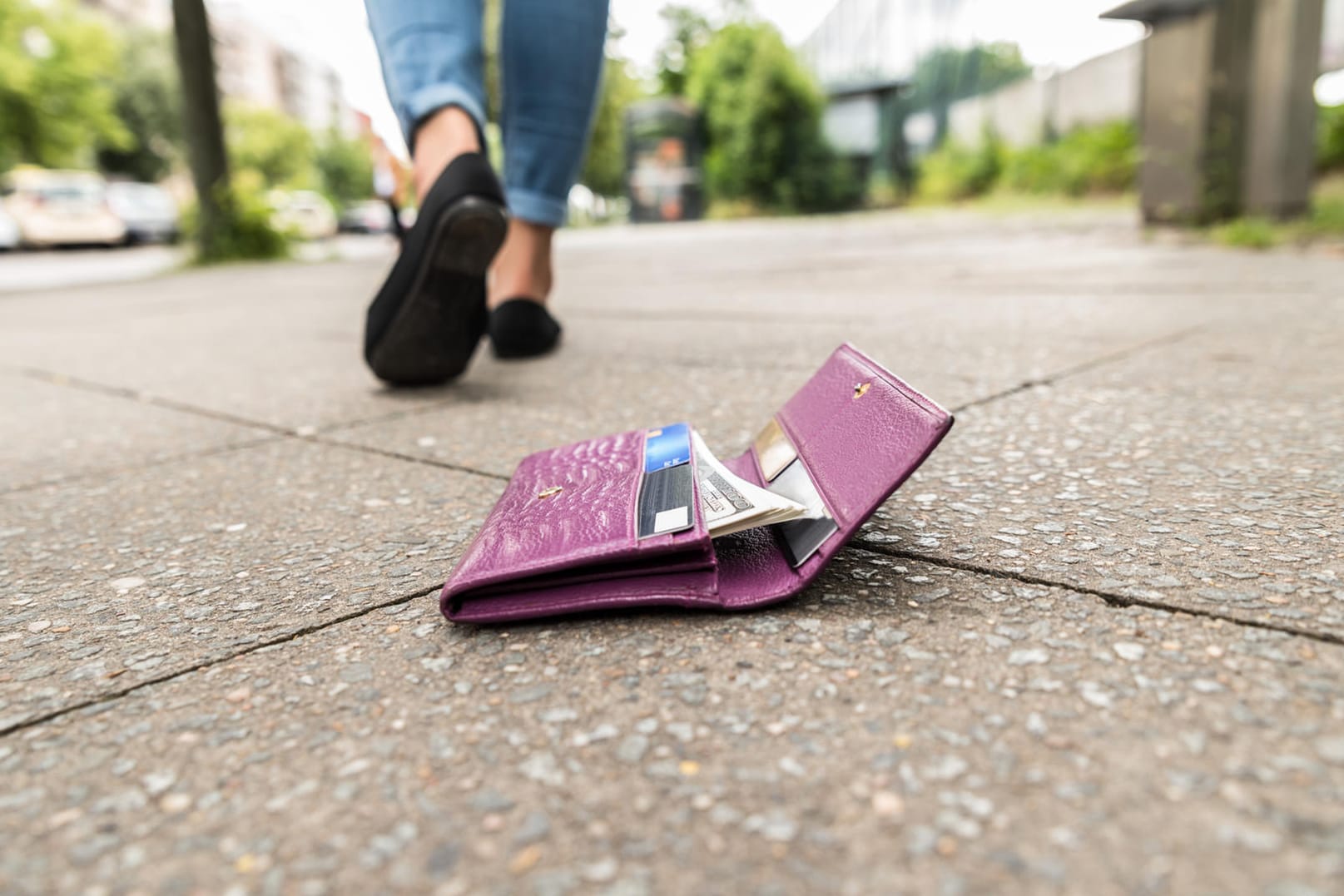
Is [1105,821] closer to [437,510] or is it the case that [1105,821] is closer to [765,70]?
[437,510]

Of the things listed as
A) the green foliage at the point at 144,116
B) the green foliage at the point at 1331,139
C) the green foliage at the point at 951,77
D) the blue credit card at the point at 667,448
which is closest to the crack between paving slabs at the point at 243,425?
the blue credit card at the point at 667,448

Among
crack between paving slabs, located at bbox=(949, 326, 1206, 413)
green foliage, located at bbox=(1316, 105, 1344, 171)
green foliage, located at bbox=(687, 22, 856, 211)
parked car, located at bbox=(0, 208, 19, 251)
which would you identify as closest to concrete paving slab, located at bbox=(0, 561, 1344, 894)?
crack between paving slabs, located at bbox=(949, 326, 1206, 413)

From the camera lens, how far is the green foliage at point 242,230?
28.5 ft

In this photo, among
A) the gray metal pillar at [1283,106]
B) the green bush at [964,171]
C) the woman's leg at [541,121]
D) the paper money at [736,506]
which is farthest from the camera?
the green bush at [964,171]

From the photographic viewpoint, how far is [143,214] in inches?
736

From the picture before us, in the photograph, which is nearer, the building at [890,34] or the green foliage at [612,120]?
the building at [890,34]

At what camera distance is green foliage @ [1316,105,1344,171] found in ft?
23.7

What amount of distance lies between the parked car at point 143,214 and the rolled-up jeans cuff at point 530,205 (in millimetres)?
18192

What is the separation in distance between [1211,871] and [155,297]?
6.57 meters

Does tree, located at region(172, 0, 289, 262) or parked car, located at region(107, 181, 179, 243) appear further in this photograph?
parked car, located at region(107, 181, 179, 243)

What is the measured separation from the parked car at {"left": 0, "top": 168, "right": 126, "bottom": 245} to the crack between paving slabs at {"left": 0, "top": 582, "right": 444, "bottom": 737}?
19.0 metres

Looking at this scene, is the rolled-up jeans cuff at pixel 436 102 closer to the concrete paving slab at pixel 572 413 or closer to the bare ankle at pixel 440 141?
the bare ankle at pixel 440 141

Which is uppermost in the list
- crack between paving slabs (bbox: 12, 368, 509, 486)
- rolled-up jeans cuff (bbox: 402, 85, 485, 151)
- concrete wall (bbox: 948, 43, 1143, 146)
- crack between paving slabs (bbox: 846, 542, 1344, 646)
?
concrete wall (bbox: 948, 43, 1143, 146)

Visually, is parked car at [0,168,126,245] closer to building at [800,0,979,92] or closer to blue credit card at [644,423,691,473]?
building at [800,0,979,92]
